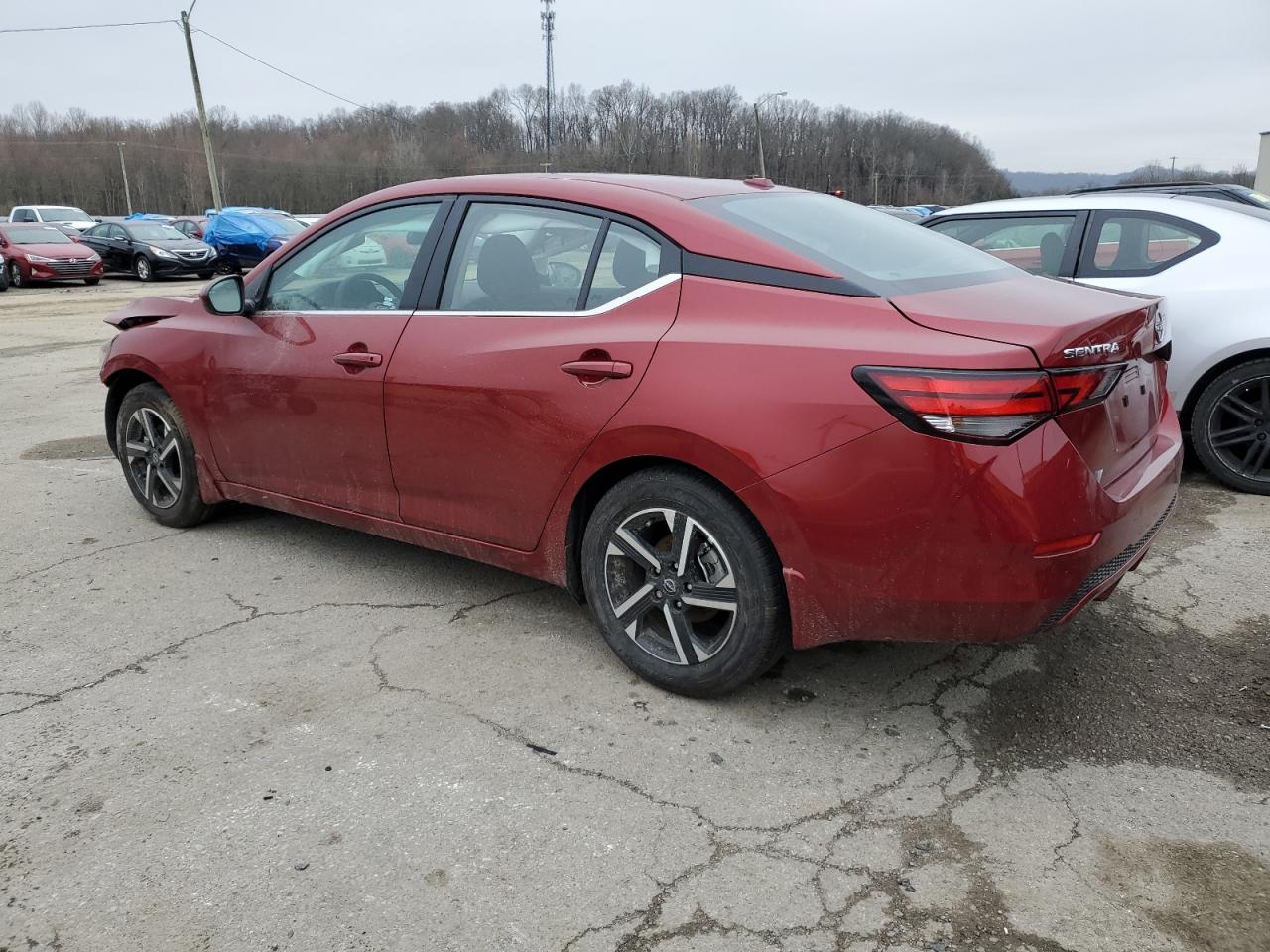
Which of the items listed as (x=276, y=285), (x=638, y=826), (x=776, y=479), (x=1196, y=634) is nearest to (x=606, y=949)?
(x=638, y=826)

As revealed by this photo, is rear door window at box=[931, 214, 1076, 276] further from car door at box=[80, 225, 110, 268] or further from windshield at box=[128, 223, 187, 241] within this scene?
car door at box=[80, 225, 110, 268]

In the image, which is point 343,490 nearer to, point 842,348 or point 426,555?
point 426,555

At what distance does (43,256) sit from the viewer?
2303 centimetres

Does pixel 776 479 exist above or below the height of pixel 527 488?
above

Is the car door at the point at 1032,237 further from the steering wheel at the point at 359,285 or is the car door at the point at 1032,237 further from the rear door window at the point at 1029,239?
the steering wheel at the point at 359,285

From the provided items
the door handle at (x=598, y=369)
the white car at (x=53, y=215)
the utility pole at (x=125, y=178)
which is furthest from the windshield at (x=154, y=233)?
the utility pole at (x=125, y=178)

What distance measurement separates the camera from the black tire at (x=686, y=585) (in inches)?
116

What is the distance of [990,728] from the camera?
9.95ft

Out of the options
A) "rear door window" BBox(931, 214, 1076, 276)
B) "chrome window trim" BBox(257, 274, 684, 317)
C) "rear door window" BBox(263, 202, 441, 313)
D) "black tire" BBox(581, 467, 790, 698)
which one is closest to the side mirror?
"rear door window" BBox(263, 202, 441, 313)

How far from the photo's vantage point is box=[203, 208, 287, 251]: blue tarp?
25.8m

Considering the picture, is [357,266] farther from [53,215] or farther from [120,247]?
[53,215]

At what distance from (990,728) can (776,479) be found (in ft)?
3.46

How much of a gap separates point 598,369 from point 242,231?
25.6m

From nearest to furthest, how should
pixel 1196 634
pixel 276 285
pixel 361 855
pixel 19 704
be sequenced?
pixel 361 855
pixel 19 704
pixel 1196 634
pixel 276 285
